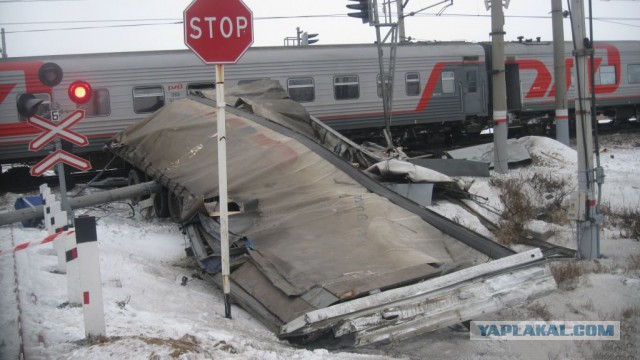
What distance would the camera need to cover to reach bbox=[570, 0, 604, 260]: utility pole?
24.4 ft

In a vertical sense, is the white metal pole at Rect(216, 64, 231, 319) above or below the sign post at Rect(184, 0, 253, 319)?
below

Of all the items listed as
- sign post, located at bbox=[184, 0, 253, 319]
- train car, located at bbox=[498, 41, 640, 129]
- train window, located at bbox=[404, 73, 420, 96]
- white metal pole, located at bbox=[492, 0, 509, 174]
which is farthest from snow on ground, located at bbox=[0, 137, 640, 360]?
train car, located at bbox=[498, 41, 640, 129]

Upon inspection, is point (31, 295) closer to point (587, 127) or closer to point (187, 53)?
point (587, 127)

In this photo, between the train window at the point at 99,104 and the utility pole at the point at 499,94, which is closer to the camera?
the utility pole at the point at 499,94

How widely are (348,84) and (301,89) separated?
1.44 metres

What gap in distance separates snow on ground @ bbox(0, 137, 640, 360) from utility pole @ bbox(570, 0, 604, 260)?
1.13ft

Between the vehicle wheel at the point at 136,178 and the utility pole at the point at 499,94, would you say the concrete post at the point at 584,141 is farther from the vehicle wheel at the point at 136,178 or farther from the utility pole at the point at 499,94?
the vehicle wheel at the point at 136,178

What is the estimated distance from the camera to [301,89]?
15.4 metres

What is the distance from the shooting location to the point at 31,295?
4766mm

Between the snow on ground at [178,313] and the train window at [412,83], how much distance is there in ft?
30.5

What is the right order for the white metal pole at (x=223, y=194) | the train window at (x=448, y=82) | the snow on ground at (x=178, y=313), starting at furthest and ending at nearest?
the train window at (x=448, y=82), the white metal pole at (x=223, y=194), the snow on ground at (x=178, y=313)

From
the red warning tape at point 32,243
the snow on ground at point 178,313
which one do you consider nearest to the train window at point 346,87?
the snow on ground at point 178,313

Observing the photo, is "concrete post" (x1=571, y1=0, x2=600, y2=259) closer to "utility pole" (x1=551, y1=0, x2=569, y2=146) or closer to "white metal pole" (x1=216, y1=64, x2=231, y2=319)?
"white metal pole" (x1=216, y1=64, x2=231, y2=319)

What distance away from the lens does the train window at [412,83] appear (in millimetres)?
16812
